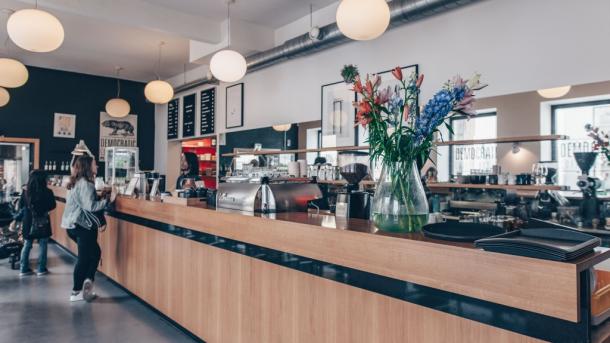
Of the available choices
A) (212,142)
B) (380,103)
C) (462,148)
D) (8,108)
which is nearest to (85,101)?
(8,108)

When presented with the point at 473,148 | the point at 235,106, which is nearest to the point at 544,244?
the point at 473,148

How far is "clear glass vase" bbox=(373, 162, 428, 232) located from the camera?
1748mm

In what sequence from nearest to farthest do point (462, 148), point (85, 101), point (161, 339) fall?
point (161, 339) < point (462, 148) < point (85, 101)

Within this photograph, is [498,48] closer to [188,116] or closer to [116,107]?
[188,116]

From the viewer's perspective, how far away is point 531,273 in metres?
1.25

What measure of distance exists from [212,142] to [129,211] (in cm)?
552

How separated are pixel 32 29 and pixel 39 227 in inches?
110

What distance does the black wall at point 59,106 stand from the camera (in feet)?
27.4

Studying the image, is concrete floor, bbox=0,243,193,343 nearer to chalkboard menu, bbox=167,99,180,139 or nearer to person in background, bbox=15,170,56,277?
person in background, bbox=15,170,56,277

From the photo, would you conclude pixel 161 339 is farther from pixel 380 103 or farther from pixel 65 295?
pixel 380 103

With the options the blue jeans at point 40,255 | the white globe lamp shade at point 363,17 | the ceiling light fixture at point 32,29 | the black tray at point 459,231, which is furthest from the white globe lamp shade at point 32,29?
the black tray at point 459,231

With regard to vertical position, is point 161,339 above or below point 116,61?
below

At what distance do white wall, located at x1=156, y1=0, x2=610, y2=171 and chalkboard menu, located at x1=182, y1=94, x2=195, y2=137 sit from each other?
3.65 m

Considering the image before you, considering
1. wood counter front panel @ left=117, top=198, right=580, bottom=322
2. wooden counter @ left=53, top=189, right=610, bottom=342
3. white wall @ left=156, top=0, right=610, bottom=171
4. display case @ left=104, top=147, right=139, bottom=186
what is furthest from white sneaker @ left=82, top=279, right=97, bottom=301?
display case @ left=104, top=147, right=139, bottom=186
